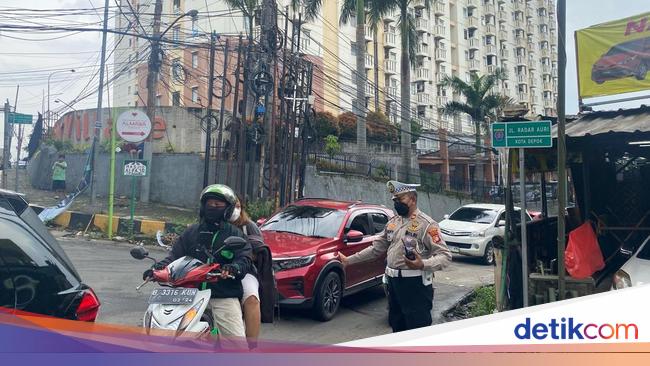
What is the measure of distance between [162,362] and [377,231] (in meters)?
5.70

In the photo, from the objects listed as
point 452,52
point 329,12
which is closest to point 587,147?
point 329,12

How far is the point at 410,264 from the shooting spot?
3.79m

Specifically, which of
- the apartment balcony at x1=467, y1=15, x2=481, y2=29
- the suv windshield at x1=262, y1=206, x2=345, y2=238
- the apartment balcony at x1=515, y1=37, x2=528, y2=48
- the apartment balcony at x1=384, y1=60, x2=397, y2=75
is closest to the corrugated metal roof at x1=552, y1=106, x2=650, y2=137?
the suv windshield at x1=262, y1=206, x2=345, y2=238

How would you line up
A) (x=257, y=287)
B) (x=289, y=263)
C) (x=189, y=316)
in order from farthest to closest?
(x=289, y=263), (x=257, y=287), (x=189, y=316)

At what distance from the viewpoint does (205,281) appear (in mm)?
3080

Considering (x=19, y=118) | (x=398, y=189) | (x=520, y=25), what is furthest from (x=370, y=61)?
(x=398, y=189)

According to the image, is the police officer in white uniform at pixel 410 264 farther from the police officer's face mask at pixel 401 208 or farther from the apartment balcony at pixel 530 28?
the apartment balcony at pixel 530 28

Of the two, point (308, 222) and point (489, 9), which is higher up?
point (489, 9)

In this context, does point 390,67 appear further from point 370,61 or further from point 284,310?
point 284,310

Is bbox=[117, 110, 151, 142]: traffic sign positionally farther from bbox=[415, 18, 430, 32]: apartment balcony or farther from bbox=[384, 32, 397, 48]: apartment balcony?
bbox=[415, 18, 430, 32]: apartment balcony

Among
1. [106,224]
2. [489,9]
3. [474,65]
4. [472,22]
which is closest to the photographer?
[106,224]

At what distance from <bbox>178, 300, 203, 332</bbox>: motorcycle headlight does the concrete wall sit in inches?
540

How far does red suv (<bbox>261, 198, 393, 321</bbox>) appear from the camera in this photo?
19.5 feet

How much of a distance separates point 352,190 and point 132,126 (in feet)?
32.5
